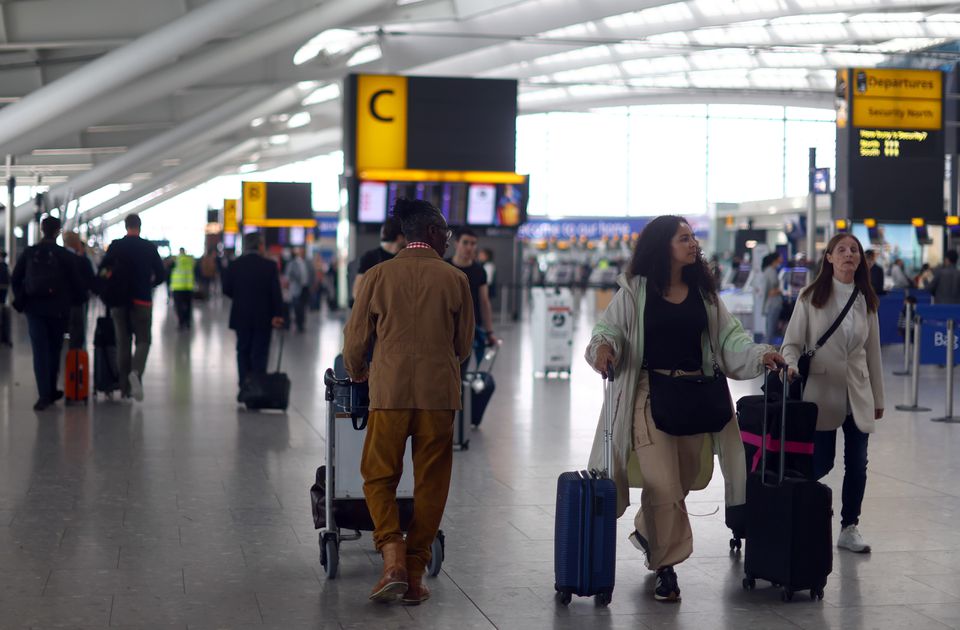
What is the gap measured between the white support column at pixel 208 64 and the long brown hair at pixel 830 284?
1965 cm

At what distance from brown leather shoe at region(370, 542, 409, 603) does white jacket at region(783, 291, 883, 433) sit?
2.15 m

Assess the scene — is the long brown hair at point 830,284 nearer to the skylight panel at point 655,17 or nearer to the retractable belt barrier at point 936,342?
the retractable belt barrier at point 936,342

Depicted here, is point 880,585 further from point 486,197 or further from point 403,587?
point 486,197

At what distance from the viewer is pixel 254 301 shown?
12.1m

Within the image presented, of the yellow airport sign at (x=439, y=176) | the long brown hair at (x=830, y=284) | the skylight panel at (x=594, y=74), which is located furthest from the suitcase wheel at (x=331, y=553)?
the skylight panel at (x=594, y=74)

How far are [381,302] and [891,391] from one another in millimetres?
10847

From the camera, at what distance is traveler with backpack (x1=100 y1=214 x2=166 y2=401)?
12.4m

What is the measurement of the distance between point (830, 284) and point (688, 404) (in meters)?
1.41

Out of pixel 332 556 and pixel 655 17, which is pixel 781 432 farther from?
pixel 655 17

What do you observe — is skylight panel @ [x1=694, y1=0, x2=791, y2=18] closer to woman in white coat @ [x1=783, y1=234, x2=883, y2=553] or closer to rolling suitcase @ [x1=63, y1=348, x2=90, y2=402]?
rolling suitcase @ [x1=63, y1=348, x2=90, y2=402]

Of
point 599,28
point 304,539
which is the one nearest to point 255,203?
point 599,28

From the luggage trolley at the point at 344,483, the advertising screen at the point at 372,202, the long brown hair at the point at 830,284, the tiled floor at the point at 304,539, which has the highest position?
the advertising screen at the point at 372,202

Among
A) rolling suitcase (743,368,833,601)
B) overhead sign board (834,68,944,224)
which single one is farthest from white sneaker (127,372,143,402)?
overhead sign board (834,68,944,224)

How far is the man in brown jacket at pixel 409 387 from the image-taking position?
516 cm
